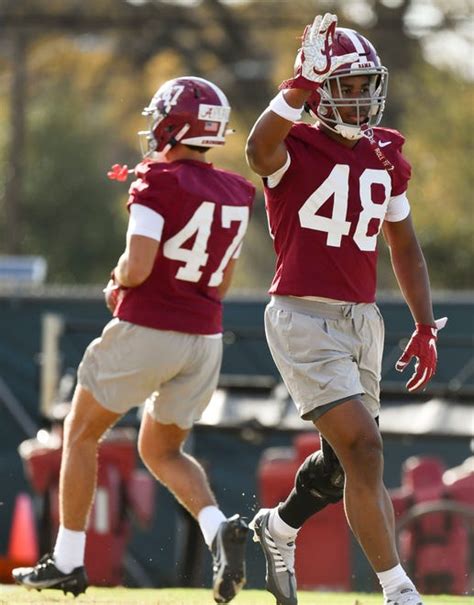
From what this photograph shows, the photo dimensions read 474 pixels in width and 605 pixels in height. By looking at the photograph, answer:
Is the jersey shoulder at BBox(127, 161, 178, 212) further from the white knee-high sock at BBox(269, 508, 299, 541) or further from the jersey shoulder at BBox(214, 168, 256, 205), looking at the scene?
the white knee-high sock at BBox(269, 508, 299, 541)

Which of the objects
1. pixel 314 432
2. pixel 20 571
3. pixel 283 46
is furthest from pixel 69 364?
pixel 283 46

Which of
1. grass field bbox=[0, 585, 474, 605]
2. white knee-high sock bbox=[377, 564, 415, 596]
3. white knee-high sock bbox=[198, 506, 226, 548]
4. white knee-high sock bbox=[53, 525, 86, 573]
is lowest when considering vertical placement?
grass field bbox=[0, 585, 474, 605]

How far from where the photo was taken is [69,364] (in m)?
13.2

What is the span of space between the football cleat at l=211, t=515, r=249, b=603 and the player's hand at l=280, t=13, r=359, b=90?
160 centimetres

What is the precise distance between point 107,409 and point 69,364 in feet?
23.8

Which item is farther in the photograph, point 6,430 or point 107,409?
point 6,430

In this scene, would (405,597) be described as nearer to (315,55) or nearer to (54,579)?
(54,579)

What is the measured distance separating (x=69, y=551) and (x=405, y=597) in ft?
4.58

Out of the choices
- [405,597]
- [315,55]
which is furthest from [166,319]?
[405,597]

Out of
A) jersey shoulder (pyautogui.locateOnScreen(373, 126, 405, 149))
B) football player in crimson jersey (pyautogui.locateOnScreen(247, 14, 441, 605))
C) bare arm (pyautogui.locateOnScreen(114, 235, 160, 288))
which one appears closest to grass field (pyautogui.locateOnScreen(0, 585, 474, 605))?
football player in crimson jersey (pyautogui.locateOnScreen(247, 14, 441, 605))

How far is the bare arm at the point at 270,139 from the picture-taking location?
210 inches

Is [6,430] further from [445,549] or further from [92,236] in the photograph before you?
[92,236]

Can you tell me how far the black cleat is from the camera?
5949 millimetres

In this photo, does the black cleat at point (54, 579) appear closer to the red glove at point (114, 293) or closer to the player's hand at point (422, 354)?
the red glove at point (114, 293)
